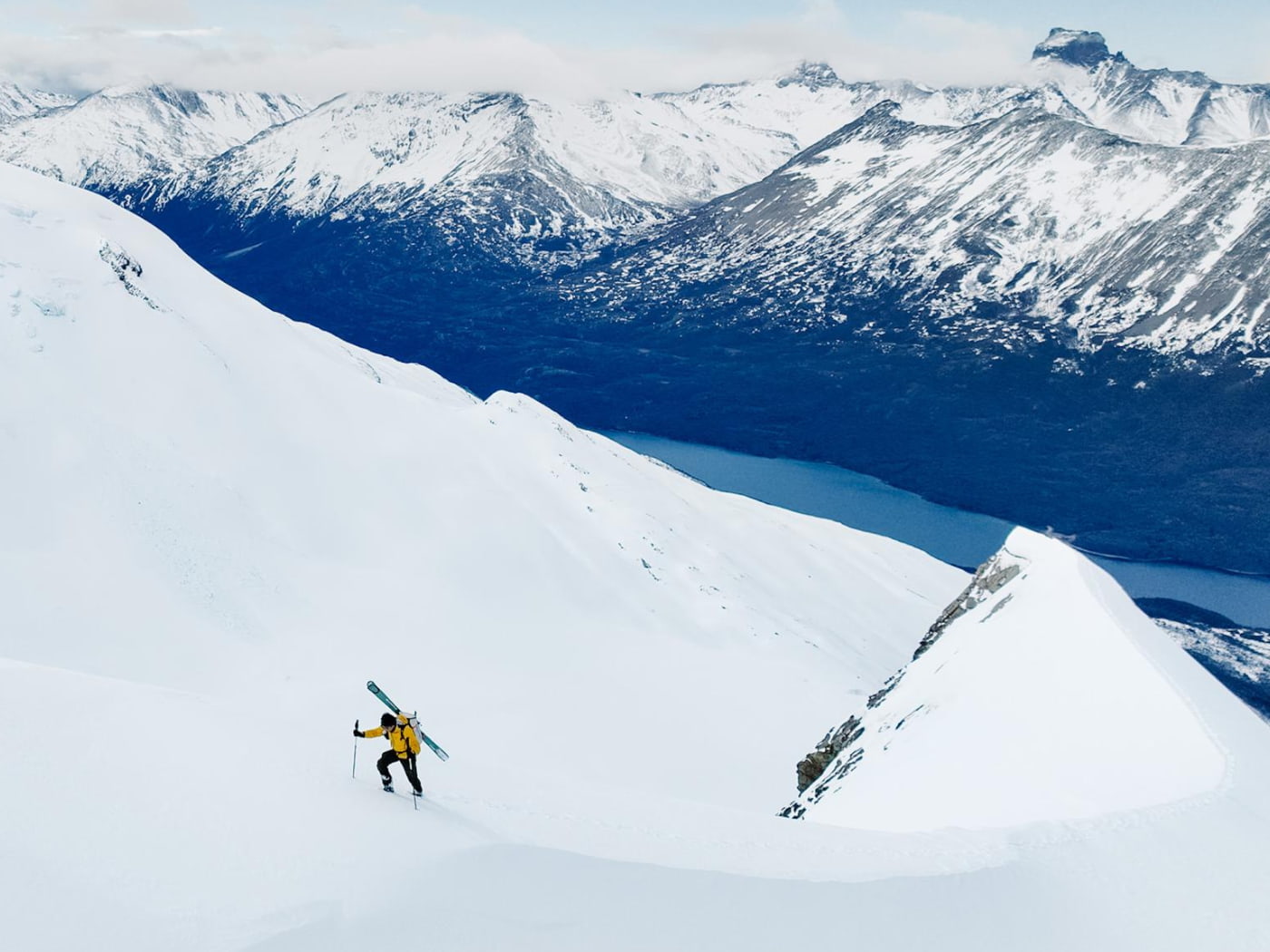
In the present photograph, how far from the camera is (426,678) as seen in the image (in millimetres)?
39844

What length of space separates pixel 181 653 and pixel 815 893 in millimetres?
30871

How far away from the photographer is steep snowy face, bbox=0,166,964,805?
120 ft

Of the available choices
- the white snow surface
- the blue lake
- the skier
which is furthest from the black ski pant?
the blue lake

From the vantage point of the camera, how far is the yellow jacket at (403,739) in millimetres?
13281

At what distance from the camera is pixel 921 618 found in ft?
256

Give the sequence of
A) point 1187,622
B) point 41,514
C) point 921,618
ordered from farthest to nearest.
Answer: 1. point 1187,622
2. point 921,618
3. point 41,514

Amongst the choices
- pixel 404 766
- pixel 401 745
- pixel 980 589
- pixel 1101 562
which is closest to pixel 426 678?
pixel 980 589

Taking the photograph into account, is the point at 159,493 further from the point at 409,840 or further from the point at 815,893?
the point at 815,893

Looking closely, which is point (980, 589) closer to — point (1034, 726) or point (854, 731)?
point (854, 731)

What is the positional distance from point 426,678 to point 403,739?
27.7 m

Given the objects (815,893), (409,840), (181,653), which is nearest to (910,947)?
(815,893)

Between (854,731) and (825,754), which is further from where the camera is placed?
(854,731)

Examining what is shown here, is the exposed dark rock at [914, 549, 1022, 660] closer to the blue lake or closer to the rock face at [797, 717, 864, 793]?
the rock face at [797, 717, 864, 793]

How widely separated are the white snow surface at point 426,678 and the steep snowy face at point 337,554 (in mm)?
205
